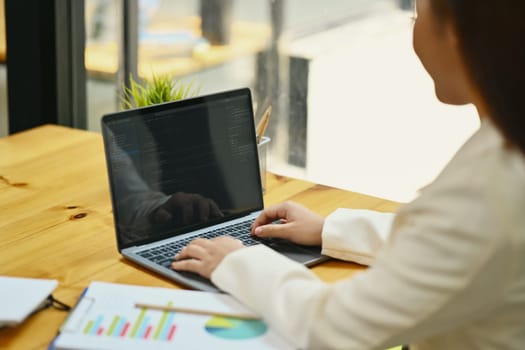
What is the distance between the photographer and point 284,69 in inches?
93.3

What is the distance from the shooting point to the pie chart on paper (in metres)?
1.05

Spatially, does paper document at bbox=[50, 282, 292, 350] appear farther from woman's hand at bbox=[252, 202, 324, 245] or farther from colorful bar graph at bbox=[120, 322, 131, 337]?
woman's hand at bbox=[252, 202, 324, 245]

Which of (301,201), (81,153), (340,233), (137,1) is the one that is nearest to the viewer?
(340,233)

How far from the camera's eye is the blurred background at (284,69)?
87.7 inches

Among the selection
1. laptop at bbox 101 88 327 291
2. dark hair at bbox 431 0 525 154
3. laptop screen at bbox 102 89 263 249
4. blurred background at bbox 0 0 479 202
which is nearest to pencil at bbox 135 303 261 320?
laptop at bbox 101 88 327 291

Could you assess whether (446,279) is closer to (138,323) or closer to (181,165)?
(138,323)

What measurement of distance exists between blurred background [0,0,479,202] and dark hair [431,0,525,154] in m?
1.35

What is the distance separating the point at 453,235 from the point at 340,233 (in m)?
0.47

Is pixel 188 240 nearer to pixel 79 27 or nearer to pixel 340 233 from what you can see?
pixel 340 233

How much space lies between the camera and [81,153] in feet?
6.14

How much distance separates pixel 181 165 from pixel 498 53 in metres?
0.67

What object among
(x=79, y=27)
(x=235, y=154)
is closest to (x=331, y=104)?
(x=79, y=27)

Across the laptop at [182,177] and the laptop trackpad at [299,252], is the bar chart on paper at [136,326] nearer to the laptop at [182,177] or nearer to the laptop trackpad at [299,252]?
the laptop at [182,177]

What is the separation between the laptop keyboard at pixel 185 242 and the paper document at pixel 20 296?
0.54 feet
